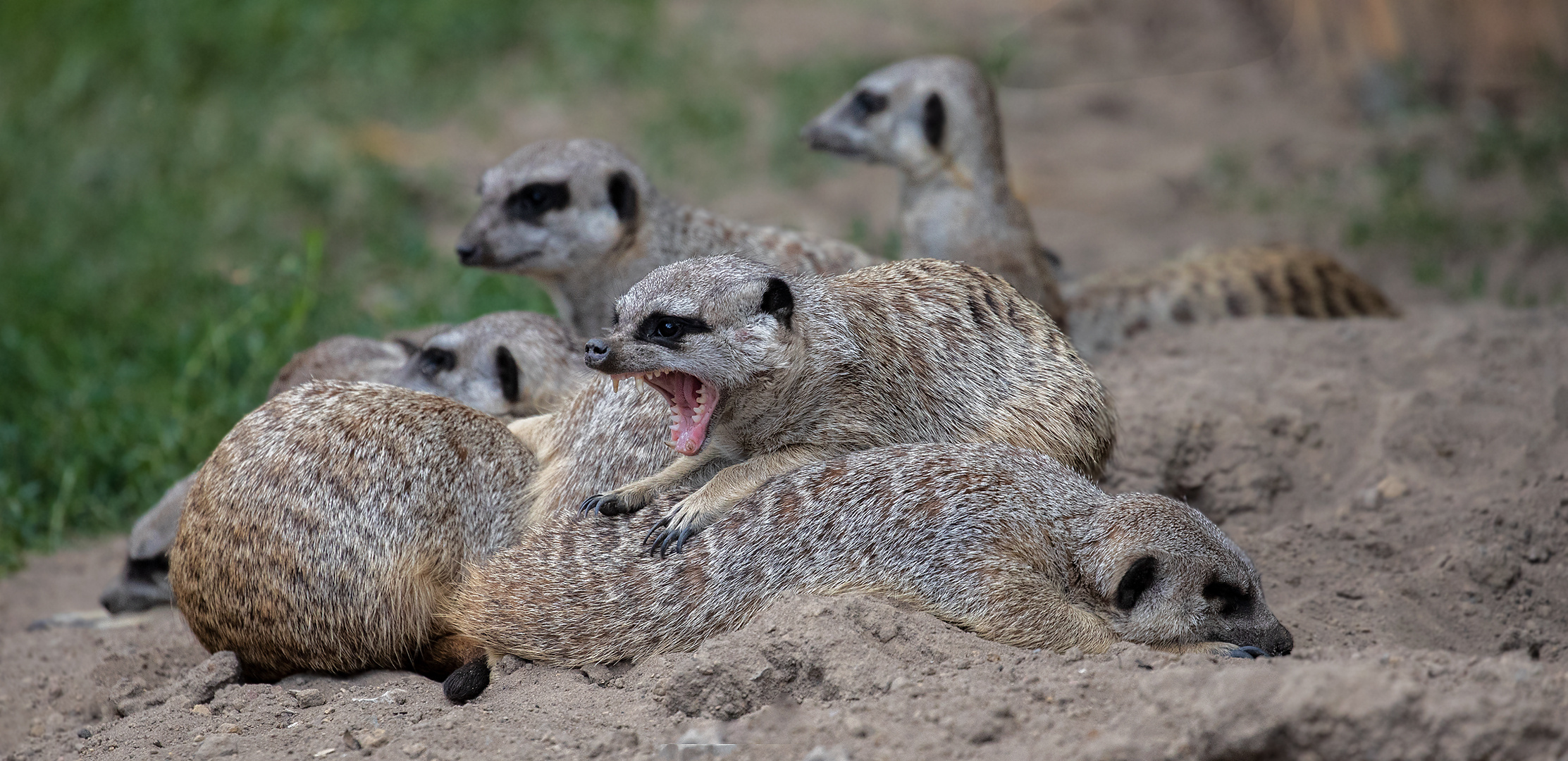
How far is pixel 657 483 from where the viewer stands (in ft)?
11.0

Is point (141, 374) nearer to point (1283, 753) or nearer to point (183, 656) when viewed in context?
point (183, 656)

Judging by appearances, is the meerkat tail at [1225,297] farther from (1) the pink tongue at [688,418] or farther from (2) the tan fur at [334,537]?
(2) the tan fur at [334,537]

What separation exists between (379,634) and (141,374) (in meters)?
3.23

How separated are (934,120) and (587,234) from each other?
1663 millimetres

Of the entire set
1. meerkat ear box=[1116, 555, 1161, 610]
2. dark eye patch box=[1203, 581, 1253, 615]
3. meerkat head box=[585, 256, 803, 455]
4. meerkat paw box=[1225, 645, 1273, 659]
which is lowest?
meerkat paw box=[1225, 645, 1273, 659]

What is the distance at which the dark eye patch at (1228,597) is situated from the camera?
10.4ft

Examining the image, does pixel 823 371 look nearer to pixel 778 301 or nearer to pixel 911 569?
pixel 778 301

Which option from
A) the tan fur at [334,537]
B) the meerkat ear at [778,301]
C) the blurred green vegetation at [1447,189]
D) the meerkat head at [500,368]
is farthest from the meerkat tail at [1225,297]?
the tan fur at [334,537]

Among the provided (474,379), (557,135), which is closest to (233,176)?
(557,135)

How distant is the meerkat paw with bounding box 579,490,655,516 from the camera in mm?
3295

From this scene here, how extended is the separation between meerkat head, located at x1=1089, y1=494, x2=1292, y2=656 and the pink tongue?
93 centimetres

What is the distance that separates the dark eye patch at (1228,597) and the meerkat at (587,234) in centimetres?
200

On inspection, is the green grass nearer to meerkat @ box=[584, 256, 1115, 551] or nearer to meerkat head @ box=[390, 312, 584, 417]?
meerkat head @ box=[390, 312, 584, 417]

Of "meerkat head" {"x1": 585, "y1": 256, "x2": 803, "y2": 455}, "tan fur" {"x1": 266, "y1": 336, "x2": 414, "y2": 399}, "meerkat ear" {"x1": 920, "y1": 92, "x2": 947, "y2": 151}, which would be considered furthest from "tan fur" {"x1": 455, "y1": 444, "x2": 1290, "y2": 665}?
"meerkat ear" {"x1": 920, "y1": 92, "x2": 947, "y2": 151}
